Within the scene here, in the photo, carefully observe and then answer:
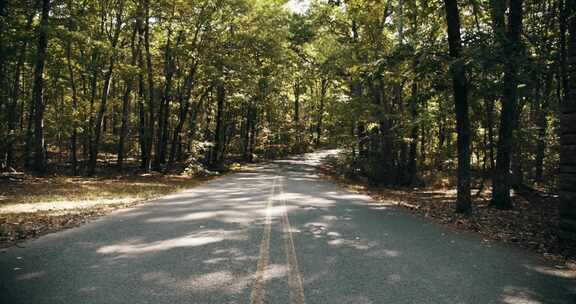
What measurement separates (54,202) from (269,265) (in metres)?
10.2

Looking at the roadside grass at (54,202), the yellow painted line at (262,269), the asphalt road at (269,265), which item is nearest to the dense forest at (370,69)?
the asphalt road at (269,265)

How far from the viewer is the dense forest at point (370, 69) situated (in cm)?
1069

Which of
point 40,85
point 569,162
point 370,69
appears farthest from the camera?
point 40,85

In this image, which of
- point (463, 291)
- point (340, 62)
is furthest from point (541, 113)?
point (463, 291)

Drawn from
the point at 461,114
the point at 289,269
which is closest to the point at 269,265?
the point at 289,269

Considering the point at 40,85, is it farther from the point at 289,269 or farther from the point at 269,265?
the point at 289,269

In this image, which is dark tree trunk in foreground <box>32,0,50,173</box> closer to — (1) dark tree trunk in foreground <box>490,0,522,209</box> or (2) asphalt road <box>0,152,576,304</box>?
(2) asphalt road <box>0,152,576,304</box>

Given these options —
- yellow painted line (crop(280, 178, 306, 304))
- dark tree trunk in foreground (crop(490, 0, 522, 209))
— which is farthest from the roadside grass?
dark tree trunk in foreground (crop(490, 0, 522, 209))

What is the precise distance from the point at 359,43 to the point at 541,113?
30.3 ft

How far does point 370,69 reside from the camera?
1179 centimetres

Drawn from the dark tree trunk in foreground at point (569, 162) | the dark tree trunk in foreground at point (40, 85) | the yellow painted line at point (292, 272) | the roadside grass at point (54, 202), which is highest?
the dark tree trunk in foreground at point (40, 85)

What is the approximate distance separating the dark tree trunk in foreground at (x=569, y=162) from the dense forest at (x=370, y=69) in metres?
0.03

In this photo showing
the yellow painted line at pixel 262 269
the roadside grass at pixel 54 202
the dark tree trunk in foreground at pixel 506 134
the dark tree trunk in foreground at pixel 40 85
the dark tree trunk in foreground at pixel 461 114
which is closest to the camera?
the yellow painted line at pixel 262 269

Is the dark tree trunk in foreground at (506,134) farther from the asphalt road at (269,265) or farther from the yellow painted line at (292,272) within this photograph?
the yellow painted line at (292,272)
